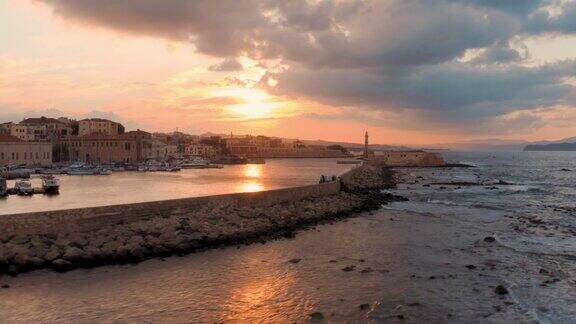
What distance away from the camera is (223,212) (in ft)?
79.6

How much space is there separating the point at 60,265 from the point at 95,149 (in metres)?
92.8

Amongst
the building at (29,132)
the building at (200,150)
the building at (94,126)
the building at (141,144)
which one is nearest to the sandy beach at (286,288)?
the building at (141,144)

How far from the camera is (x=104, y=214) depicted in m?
19.5

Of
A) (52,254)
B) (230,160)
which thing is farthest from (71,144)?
(52,254)

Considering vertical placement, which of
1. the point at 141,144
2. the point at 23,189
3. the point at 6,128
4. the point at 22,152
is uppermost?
the point at 6,128

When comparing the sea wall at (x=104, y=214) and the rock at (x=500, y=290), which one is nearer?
the rock at (x=500, y=290)

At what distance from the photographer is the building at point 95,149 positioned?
10219cm

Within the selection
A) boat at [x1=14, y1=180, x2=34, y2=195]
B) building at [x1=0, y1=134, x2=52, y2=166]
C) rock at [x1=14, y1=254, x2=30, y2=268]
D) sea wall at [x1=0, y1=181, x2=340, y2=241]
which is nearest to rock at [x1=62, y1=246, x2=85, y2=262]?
rock at [x1=14, y1=254, x2=30, y2=268]

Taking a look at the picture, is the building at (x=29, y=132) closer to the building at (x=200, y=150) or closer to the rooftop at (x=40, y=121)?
the rooftop at (x=40, y=121)

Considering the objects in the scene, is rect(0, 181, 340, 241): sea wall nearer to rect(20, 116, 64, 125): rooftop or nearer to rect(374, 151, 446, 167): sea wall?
rect(374, 151, 446, 167): sea wall

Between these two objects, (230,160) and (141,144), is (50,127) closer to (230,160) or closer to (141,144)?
(141,144)

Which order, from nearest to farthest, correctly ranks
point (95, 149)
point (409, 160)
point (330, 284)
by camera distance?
point (330, 284) → point (95, 149) → point (409, 160)

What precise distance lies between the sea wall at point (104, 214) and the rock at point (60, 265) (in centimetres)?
212

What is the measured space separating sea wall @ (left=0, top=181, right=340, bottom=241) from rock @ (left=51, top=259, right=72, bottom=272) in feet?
6.96
